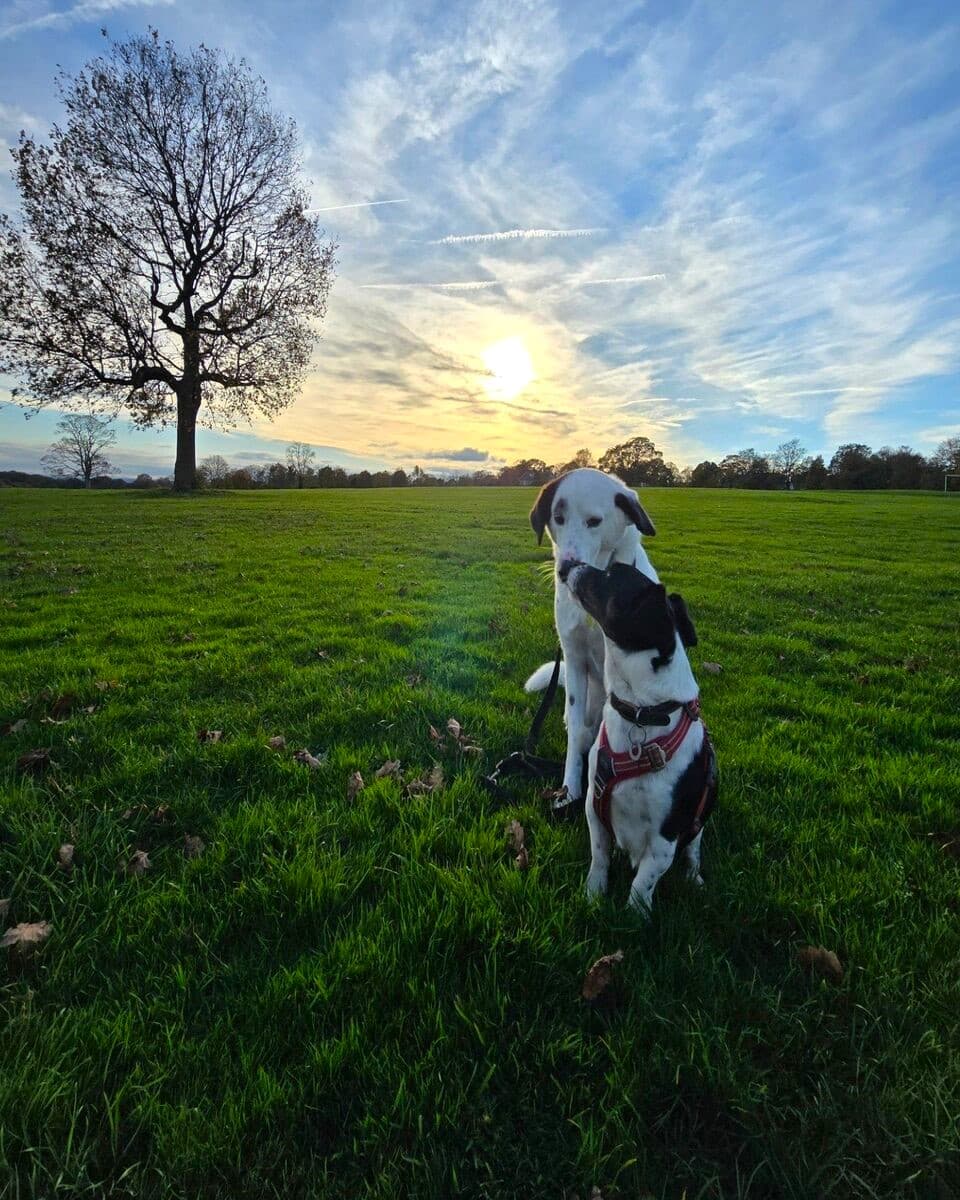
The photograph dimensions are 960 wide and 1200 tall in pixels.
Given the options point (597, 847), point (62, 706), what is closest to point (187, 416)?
point (62, 706)

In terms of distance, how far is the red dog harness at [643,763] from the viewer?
274cm

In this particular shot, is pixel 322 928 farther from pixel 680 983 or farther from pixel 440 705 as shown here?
pixel 440 705

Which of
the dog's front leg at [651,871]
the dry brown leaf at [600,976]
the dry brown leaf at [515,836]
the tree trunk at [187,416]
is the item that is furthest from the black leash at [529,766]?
the tree trunk at [187,416]

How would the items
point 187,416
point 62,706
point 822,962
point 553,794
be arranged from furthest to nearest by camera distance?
point 187,416 → point 62,706 → point 553,794 → point 822,962

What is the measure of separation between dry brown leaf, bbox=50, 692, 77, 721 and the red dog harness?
464 centimetres

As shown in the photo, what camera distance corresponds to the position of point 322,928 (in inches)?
104

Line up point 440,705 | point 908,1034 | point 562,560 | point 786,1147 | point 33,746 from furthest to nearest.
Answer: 1. point 440,705
2. point 33,746
3. point 562,560
4. point 908,1034
5. point 786,1147

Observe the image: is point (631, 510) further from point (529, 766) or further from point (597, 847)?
point (597, 847)

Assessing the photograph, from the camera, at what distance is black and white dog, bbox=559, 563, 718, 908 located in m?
2.74

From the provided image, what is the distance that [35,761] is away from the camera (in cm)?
399

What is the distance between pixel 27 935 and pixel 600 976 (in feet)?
8.35

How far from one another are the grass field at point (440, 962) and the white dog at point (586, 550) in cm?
70

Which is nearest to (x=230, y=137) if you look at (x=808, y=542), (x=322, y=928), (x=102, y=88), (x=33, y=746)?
(x=102, y=88)

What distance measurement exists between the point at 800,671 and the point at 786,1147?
588cm
